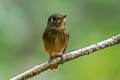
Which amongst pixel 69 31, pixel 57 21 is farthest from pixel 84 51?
pixel 69 31

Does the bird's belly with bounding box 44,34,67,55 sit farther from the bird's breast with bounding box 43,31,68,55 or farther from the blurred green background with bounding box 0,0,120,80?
the blurred green background with bounding box 0,0,120,80

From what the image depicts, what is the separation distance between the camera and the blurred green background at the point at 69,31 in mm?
6000

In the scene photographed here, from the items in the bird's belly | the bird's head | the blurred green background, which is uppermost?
the bird's head

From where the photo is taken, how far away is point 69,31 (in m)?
7.16

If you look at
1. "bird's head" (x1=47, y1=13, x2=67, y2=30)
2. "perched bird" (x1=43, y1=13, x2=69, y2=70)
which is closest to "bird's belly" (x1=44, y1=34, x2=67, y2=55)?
"perched bird" (x1=43, y1=13, x2=69, y2=70)

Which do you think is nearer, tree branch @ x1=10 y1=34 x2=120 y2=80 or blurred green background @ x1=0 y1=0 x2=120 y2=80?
tree branch @ x1=10 y1=34 x2=120 y2=80

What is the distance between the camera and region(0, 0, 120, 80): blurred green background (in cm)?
600

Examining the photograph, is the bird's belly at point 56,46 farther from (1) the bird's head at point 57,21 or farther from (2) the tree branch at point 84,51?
(2) the tree branch at point 84,51

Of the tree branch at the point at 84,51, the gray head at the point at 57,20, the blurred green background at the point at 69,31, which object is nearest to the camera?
the tree branch at the point at 84,51

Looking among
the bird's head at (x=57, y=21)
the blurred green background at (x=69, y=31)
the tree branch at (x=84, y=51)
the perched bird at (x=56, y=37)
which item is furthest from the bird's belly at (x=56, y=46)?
the tree branch at (x=84, y=51)

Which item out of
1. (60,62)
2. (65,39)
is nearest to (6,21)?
(65,39)

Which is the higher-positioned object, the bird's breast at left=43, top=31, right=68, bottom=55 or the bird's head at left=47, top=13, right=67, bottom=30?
the bird's head at left=47, top=13, right=67, bottom=30

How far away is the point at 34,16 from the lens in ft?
24.8

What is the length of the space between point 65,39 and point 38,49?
7.20 ft
